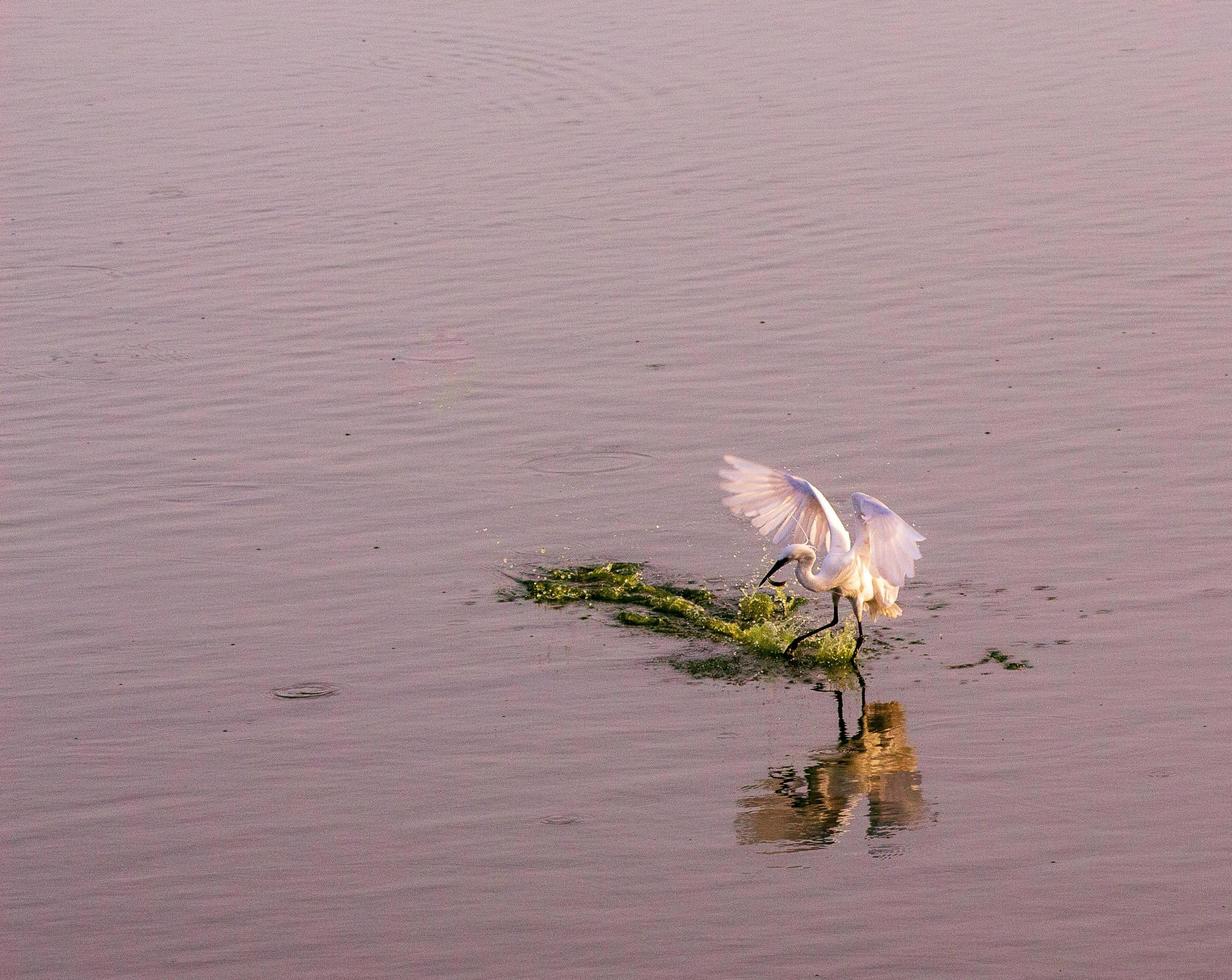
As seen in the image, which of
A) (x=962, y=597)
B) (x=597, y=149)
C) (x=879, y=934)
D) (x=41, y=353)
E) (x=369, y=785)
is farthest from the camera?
(x=597, y=149)

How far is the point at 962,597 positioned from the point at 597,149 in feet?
46.7

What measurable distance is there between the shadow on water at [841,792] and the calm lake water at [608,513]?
3 centimetres

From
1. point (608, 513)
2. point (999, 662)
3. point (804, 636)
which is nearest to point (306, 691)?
point (804, 636)

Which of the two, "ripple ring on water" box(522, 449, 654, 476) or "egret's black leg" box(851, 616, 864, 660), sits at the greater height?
"ripple ring on water" box(522, 449, 654, 476)

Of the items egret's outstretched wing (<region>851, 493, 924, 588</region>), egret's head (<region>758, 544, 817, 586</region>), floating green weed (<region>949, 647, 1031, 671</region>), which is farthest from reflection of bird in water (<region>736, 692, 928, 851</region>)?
egret's head (<region>758, 544, 817, 586</region>)

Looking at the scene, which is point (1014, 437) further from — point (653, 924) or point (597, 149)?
point (597, 149)

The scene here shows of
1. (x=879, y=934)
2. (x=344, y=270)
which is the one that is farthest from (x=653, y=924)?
(x=344, y=270)

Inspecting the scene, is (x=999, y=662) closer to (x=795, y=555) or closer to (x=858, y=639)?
(x=858, y=639)

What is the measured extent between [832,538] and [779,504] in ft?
1.32

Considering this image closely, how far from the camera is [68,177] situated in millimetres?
26844

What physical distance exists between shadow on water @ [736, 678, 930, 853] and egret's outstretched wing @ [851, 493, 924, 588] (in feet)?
2.93

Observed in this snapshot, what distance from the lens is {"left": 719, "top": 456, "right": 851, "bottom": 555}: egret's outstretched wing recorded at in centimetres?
1302

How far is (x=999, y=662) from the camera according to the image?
12.8 metres

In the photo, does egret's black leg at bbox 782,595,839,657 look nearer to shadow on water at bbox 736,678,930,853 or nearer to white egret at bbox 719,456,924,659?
white egret at bbox 719,456,924,659
